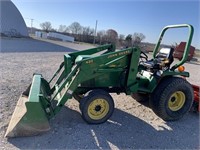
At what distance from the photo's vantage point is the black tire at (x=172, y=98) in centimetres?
419

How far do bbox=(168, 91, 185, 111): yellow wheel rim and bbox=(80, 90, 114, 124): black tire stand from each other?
146 centimetres

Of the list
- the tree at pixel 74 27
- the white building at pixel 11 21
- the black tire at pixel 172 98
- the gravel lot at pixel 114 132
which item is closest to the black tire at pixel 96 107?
the gravel lot at pixel 114 132

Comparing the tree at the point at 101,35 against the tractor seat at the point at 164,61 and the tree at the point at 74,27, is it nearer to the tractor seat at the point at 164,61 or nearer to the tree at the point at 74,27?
the tree at the point at 74,27

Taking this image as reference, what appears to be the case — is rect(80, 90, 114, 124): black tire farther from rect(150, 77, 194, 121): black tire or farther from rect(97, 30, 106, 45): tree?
rect(97, 30, 106, 45): tree

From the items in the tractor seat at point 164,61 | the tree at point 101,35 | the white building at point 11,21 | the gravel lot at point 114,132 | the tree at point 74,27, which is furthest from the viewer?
the tree at point 74,27

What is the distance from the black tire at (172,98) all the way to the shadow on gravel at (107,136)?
0.85 ft

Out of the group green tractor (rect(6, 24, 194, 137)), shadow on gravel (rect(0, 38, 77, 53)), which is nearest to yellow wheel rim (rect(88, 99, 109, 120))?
green tractor (rect(6, 24, 194, 137))

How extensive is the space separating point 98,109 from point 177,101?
6.31ft

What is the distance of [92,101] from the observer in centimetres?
368

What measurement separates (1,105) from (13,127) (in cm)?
135

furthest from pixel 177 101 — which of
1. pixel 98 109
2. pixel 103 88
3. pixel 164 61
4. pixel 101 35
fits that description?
pixel 101 35

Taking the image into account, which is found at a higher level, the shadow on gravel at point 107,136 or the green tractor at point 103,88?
the green tractor at point 103,88

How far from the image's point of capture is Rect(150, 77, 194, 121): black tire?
4192mm

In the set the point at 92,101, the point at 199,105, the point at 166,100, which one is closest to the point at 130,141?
Result: the point at 92,101
